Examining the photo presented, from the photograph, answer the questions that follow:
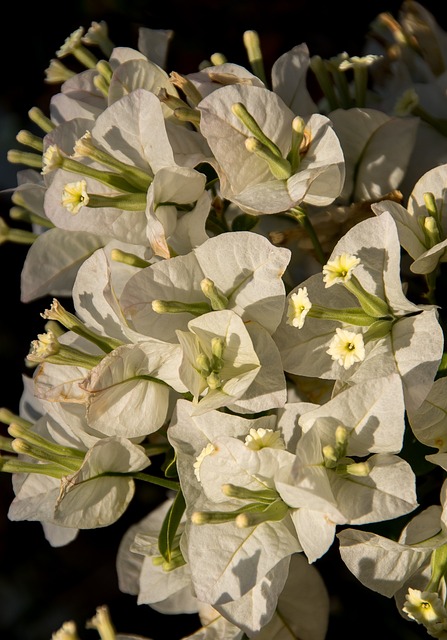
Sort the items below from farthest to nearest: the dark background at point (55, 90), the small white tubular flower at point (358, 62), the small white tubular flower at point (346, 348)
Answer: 1. the dark background at point (55, 90)
2. the small white tubular flower at point (358, 62)
3. the small white tubular flower at point (346, 348)

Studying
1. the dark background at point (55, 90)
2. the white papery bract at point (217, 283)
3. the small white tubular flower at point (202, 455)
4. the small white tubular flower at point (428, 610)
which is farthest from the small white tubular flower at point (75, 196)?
the dark background at point (55, 90)

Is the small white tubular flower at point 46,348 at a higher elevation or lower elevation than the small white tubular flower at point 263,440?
higher

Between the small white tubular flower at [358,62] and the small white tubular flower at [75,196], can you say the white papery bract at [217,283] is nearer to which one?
the small white tubular flower at [75,196]

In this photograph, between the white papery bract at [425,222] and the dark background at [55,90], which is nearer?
the white papery bract at [425,222]

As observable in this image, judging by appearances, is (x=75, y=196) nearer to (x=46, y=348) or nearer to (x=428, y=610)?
(x=46, y=348)

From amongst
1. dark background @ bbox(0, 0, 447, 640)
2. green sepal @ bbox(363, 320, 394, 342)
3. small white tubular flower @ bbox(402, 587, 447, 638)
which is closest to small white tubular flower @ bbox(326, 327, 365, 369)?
green sepal @ bbox(363, 320, 394, 342)

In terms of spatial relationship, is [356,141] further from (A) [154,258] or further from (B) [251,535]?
(B) [251,535]

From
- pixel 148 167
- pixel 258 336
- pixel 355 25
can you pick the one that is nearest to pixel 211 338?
pixel 258 336

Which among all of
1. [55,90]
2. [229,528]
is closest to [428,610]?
[229,528]
